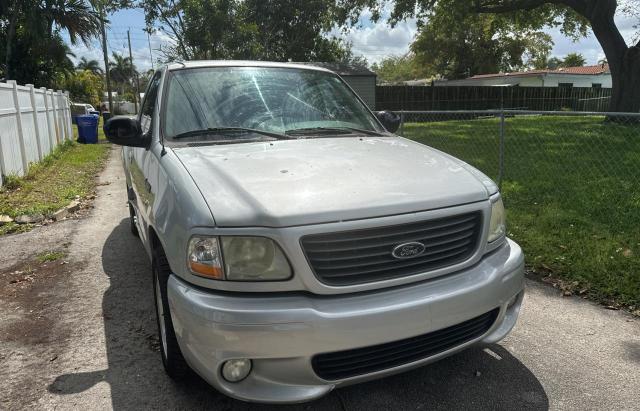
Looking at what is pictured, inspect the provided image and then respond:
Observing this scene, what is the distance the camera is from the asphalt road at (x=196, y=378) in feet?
8.91

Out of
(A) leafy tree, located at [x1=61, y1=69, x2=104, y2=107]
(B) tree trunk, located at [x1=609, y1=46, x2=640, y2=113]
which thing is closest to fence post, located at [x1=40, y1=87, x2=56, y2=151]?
(B) tree trunk, located at [x1=609, y1=46, x2=640, y2=113]

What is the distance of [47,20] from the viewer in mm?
19688

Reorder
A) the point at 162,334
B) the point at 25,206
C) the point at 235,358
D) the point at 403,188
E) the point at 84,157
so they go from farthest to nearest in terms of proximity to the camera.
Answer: the point at 84,157 < the point at 25,206 < the point at 162,334 < the point at 403,188 < the point at 235,358

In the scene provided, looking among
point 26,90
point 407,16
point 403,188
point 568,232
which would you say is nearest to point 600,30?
point 407,16

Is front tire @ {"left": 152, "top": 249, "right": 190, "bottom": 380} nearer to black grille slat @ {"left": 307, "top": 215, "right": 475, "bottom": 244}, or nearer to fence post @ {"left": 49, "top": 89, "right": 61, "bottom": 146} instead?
black grille slat @ {"left": 307, "top": 215, "right": 475, "bottom": 244}


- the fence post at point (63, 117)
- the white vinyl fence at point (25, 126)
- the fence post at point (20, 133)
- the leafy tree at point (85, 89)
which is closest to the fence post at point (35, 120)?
the white vinyl fence at point (25, 126)

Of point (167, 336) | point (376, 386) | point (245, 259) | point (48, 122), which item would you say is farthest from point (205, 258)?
point (48, 122)

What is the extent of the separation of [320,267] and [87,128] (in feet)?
60.5

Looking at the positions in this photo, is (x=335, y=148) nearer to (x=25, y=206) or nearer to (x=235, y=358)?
(x=235, y=358)

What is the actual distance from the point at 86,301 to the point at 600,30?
21209 mm

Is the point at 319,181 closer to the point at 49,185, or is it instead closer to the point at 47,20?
the point at 49,185

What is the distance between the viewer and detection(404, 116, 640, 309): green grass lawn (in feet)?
14.2

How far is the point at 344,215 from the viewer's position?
2225 mm

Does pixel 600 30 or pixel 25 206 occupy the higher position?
pixel 600 30
